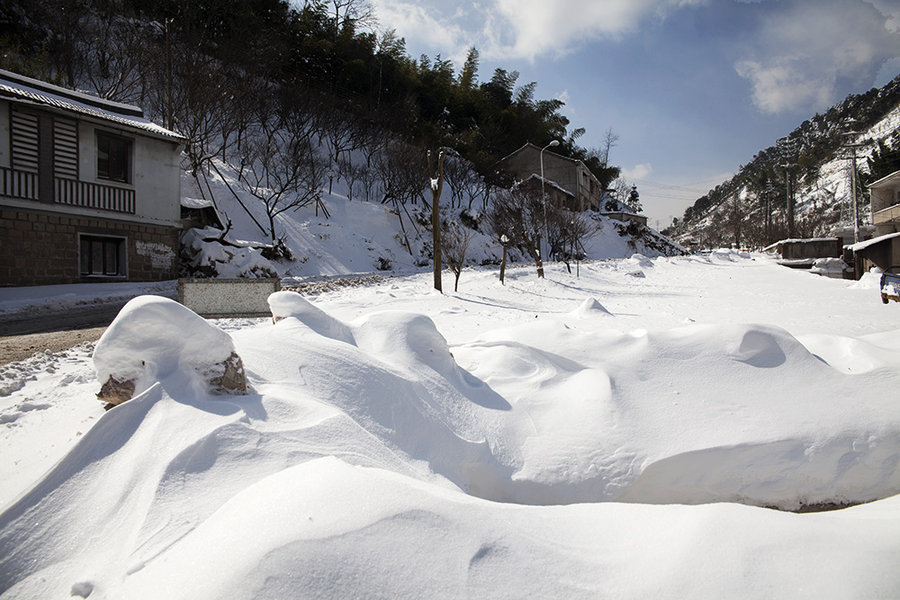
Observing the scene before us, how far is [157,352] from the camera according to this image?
10.2 feet

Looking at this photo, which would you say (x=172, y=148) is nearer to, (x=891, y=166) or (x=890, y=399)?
(x=890, y=399)

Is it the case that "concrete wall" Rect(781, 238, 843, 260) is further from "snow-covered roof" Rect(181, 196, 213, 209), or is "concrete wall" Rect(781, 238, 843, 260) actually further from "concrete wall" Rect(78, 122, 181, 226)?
"concrete wall" Rect(78, 122, 181, 226)

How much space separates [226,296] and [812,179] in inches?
3783

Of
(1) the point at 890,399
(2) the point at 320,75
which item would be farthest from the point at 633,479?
(2) the point at 320,75

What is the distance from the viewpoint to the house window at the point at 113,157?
46.4 ft

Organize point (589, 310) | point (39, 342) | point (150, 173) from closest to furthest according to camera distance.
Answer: point (39, 342), point (589, 310), point (150, 173)

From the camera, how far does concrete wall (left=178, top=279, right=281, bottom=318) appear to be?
7.50m

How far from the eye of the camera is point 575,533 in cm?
204

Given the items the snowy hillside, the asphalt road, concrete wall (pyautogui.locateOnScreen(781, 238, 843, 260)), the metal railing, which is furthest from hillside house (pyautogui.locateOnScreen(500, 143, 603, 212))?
the asphalt road

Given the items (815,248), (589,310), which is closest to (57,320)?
(589,310)

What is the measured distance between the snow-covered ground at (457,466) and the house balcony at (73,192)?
9914mm

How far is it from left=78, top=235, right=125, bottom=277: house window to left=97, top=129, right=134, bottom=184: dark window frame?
75.3 inches

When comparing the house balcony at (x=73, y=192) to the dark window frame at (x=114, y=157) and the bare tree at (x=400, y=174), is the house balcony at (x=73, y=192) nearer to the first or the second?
the dark window frame at (x=114, y=157)

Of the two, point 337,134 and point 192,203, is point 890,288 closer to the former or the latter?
point 192,203
